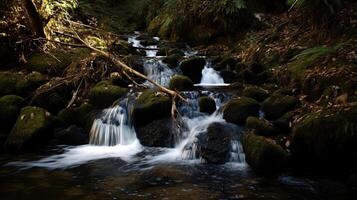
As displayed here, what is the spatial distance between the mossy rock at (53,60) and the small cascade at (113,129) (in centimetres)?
252

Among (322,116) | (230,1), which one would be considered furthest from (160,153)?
(230,1)

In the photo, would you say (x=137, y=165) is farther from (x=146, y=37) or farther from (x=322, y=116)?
(x=146, y=37)

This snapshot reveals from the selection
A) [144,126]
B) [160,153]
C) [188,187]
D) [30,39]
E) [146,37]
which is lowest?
[188,187]

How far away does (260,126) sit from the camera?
7.49 meters

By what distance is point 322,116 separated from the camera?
6703 millimetres

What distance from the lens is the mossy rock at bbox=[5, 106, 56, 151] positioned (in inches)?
332

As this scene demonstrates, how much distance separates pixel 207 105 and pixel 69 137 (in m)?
2.96

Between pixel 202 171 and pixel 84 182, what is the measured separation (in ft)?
6.18

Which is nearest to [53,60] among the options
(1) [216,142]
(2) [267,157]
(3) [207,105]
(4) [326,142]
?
(3) [207,105]

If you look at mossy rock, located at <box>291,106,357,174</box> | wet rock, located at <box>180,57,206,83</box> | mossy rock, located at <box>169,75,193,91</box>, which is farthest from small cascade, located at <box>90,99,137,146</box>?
mossy rock, located at <box>291,106,357,174</box>

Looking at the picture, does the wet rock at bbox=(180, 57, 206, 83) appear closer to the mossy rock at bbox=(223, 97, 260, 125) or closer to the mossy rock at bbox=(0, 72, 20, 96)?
the mossy rock at bbox=(223, 97, 260, 125)

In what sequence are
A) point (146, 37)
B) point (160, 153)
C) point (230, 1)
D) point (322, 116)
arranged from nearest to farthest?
1. point (322, 116)
2. point (160, 153)
3. point (230, 1)
4. point (146, 37)

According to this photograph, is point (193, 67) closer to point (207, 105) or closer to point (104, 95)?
point (207, 105)

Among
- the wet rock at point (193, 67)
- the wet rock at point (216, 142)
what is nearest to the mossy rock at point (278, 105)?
the wet rock at point (216, 142)
